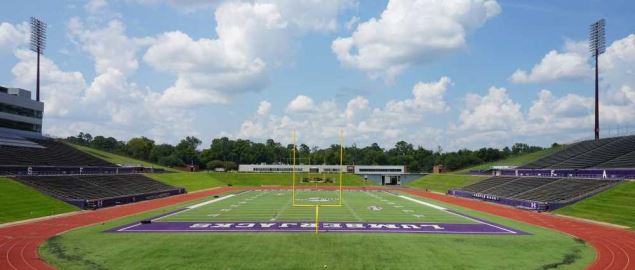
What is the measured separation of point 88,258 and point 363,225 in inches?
627

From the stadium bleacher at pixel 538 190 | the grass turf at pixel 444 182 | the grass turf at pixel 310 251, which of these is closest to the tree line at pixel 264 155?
the grass turf at pixel 444 182

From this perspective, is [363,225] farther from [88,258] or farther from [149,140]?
[149,140]

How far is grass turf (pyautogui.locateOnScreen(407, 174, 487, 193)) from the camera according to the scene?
78188 mm

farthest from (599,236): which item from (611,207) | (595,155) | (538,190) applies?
(595,155)

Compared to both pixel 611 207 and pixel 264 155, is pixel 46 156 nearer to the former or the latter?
pixel 611 207

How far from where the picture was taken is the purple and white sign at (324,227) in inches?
1128

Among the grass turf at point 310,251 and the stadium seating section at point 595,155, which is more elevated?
the stadium seating section at point 595,155

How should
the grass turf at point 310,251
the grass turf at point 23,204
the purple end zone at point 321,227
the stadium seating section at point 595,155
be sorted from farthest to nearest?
the stadium seating section at point 595,155 → the grass turf at point 23,204 → the purple end zone at point 321,227 → the grass turf at point 310,251

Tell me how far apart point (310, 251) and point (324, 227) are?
8198 mm

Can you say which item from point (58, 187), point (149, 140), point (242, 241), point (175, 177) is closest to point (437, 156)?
point (149, 140)

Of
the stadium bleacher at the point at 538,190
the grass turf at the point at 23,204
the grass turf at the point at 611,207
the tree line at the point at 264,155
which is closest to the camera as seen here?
the grass turf at the point at 23,204

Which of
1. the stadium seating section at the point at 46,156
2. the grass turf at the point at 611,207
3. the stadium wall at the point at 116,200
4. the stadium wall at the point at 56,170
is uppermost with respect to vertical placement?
the stadium seating section at the point at 46,156

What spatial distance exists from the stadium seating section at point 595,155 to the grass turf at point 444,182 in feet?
28.6

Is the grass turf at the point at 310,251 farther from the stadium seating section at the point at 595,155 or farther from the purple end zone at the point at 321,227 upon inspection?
the stadium seating section at the point at 595,155
